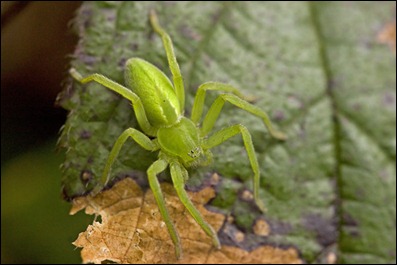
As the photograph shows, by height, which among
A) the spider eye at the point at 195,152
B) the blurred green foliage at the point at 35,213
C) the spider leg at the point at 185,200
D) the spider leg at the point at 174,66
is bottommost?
the blurred green foliage at the point at 35,213

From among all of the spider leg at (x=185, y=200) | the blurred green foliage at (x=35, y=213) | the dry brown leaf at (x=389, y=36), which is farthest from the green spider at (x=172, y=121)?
the dry brown leaf at (x=389, y=36)

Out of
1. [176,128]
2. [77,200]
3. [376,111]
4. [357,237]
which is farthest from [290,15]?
[77,200]

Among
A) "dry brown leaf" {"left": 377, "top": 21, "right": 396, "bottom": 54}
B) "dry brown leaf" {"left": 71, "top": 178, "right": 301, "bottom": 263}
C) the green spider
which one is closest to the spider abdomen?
the green spider

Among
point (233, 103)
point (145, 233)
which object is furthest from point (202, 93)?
point (145, 233)

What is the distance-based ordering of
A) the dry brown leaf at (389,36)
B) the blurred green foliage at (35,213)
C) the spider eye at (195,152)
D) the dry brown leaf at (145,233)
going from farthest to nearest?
the dry brown leaf at (389,36)
the blurred green foliage at (35,213)
the spider eye at (195,152)
the dry brown leaf at (145,233)

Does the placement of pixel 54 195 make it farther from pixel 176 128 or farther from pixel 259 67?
pixel 259 67

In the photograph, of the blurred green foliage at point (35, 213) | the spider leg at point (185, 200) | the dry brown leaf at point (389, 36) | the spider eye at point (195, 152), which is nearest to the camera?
the spider leg at point (185, 200)

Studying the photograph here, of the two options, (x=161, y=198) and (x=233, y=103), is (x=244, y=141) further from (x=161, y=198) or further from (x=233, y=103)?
(x=161, y=198)

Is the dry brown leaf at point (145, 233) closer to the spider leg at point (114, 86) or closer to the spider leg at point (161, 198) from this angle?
the spider leg at point (161, 198)
